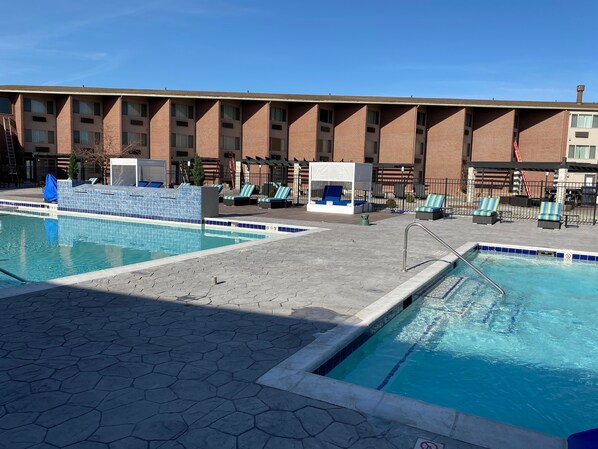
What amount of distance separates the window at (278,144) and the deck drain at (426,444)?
4470 cm

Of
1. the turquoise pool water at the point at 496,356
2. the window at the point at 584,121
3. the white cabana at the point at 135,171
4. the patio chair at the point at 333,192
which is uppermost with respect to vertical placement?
the window at the point at 584,121

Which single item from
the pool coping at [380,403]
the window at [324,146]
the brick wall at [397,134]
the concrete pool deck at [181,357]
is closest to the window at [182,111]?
the window at [324,146]

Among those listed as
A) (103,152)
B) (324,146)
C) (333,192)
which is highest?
(324,146)

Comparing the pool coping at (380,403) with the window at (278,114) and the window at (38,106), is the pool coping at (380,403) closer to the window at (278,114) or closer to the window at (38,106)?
the window at (278,114)

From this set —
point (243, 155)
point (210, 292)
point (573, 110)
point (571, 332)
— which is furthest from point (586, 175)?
point (210, 292)

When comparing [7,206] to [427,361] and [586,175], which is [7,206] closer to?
[427,361]

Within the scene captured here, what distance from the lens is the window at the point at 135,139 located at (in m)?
46.6

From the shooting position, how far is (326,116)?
47.3 m

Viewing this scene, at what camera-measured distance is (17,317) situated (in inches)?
227

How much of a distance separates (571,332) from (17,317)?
7.51 metres

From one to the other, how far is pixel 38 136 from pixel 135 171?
26.2 meters

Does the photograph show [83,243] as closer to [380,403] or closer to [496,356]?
[496,356]

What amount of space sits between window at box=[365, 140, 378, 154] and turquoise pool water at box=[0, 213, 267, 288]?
3164 centimetres

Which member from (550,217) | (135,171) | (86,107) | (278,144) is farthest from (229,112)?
(550,217)
